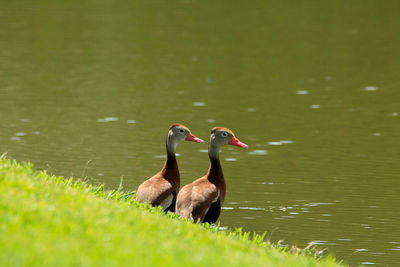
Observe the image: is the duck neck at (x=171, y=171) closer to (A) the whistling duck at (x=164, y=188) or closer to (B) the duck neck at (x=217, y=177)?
(A) the whistling duck at (x=164, y=188)

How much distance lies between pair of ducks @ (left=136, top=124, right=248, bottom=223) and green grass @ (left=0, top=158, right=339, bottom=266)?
2868 mm

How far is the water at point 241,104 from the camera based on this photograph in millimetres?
16703

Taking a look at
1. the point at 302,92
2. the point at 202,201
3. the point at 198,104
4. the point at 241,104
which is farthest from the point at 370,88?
the point at 202,201

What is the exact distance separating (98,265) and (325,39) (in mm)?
31571

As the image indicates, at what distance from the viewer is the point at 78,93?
27.5m

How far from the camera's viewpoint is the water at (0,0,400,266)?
16703mm

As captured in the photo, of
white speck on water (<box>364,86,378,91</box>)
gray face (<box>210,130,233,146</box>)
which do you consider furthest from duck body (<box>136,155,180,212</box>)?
white speck on water (<box>364,86,378,91</box>)

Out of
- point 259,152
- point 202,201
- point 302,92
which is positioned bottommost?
point 259,152

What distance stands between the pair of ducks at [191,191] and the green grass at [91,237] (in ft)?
9.41

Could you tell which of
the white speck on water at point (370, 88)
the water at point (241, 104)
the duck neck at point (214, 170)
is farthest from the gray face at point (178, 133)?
the white speck on water at point (370, 88)

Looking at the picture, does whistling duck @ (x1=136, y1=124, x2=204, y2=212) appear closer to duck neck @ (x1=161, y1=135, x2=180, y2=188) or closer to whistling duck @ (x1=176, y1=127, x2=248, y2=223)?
duck neck @ (x1=161, y1=135, x2=180, y2=188)

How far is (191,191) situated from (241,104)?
12.7m

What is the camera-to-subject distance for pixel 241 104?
26469 millimetres

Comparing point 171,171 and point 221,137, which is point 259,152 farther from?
point 171,171
